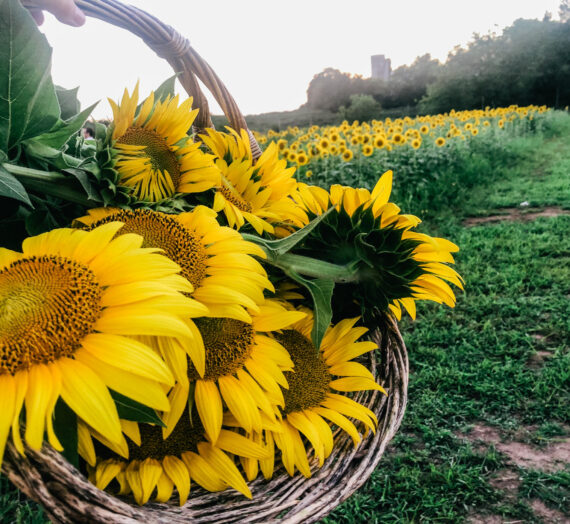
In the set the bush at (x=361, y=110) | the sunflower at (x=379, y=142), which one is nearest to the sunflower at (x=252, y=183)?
the sunflower at (x=379, y=142)

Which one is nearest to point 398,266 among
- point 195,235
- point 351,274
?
point 351,274

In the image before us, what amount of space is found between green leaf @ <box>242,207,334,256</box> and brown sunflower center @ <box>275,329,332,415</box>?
127 mm

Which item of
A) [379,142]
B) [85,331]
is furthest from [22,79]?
[379,142]

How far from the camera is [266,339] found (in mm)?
689

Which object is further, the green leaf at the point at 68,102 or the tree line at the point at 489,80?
the tree line at the point at 489,80

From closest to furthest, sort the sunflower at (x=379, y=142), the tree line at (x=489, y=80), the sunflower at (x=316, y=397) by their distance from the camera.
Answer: the sunflower at (x=316, y=397)
the sunflower at (x=379, y=142)
the tree line at (x=489, y=80)

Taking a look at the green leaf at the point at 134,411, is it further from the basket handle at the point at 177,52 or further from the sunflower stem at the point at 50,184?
the basket handle at the point at 177,52

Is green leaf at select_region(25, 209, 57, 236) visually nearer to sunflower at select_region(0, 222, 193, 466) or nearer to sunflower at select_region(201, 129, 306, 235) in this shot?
sunflower at select_region(0, 222, 193, 466)

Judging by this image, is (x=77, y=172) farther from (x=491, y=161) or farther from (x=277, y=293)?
(x=491, y=161)

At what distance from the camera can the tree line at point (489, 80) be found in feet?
70.5

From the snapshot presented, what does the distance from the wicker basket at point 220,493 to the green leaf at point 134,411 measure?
6 cm

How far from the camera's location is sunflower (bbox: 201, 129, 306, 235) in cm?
85

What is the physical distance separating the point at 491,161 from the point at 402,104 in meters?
17.8

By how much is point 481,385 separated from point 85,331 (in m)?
1.99
